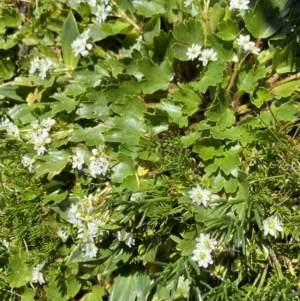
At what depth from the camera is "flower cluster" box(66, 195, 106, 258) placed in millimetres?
2738

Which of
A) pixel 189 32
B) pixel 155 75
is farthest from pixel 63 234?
pixel 189 32

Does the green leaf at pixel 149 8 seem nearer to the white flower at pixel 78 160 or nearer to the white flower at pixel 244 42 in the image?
the white flower at pixel 244 42

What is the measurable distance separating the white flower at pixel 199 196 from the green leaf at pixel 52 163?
2.67ft

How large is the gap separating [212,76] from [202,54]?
6.2 inches

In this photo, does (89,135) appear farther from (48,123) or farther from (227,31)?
(227,31)

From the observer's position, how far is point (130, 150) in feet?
9.64

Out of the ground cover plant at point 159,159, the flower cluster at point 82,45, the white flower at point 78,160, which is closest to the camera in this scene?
the ground cover plant at point 159,159

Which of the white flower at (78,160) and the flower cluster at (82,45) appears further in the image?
the flower cluster at (82,45)

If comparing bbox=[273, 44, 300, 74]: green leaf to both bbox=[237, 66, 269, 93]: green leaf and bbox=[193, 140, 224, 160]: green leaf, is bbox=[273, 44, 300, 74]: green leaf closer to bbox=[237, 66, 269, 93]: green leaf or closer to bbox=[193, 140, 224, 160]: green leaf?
Answer: bbox=[237, 66, 269, 93]: green leaf

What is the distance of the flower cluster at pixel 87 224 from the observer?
274 cm

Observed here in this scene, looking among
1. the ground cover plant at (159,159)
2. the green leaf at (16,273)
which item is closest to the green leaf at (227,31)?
the ground cover plant at (159,159)

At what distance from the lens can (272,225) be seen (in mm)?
2498

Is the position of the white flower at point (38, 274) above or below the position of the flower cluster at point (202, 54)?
below

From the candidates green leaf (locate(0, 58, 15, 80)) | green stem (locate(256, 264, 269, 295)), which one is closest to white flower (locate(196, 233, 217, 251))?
green stem (locate(256, 264, 269, 295))
